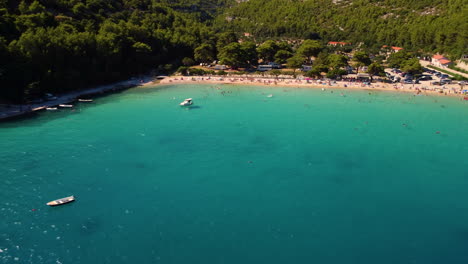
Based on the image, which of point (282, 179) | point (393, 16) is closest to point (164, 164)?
point (282, 179)

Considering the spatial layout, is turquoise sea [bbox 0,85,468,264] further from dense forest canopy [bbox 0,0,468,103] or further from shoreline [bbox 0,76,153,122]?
dense forest canopy [bbox 0,0,468,103]

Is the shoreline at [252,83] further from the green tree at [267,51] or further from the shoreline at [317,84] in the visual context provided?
the green tree at [267,51]

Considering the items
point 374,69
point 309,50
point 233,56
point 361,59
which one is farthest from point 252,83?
point 361,59

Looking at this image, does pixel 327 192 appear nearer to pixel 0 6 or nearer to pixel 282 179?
pixel 282 179

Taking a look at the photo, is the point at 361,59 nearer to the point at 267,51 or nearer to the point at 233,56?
the point at 267,51

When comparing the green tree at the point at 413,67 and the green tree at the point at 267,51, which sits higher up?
the green tree at the point at 267,51

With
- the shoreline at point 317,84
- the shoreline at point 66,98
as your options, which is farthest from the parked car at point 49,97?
the shoreline at point 317,84
